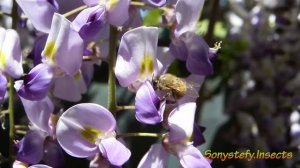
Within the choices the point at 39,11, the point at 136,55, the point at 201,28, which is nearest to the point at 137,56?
the point at 136,55

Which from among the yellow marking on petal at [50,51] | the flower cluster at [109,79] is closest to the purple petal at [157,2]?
the flower cluster at [109,79]

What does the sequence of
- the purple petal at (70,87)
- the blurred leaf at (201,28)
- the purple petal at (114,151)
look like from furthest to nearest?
the blurred leaf at (201,28)
the purple petal at (70,87)
the purple petal at (114,151)

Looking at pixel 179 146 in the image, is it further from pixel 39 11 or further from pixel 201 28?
pixel 201 28

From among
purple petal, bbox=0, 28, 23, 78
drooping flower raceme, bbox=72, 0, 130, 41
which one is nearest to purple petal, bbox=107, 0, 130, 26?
drooping flower raceme, bbox=72, 0, 130, 41

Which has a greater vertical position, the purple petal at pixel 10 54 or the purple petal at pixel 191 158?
the purple petal at pixel 10 54

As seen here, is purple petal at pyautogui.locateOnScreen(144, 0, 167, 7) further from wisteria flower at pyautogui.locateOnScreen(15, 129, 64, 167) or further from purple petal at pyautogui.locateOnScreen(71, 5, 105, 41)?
wisteria flower at pyautogui.locateOnScreen(15, 129, 64, 167)

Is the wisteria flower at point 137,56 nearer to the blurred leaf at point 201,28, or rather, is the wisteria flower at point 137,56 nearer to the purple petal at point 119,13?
the purple petal at point 119,13
